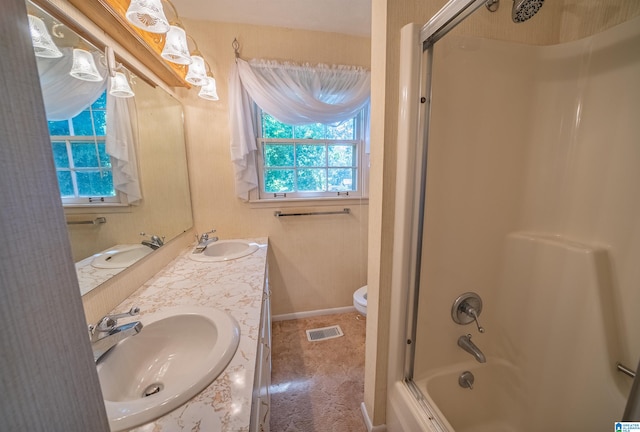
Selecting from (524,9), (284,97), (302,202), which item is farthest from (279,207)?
(524,9)

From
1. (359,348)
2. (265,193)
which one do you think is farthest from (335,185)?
(359,348)

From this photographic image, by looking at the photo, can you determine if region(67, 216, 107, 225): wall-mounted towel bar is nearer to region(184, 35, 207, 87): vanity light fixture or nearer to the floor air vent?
region(184, 35, 207, 87): vanity light fixture

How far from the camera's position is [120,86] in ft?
3.43

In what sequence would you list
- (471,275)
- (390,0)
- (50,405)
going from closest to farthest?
(50,405) → (390,0) → (471,275)

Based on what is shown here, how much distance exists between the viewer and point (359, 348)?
1.77 m

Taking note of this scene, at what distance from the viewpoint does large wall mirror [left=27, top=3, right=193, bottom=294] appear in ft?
2.44

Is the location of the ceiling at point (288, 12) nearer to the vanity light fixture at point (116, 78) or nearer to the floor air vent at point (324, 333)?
the vanity light fixture at point (116, 78)

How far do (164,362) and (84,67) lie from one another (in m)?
1.11

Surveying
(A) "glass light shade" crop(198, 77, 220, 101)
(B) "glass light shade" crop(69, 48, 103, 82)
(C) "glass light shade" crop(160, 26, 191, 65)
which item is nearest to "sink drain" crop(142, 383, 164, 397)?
(B) "glass light shade" crop(69, 48, 103, 82)

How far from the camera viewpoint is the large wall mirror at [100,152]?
0.74 m

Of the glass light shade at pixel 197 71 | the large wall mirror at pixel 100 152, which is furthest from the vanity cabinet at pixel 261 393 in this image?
the glass light shade at pixel 197 71

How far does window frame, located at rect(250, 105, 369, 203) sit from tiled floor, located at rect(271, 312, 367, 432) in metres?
1.11

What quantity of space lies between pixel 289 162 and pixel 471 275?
4.97 ft

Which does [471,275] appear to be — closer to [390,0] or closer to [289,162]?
[390,0]
